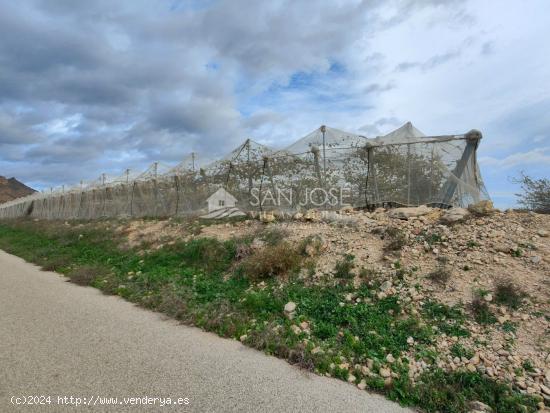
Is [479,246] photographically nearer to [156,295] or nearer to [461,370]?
[461,370]

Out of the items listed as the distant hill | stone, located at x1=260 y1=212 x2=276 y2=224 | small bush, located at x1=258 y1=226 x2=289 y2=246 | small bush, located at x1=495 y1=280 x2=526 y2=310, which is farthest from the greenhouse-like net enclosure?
the distant hill

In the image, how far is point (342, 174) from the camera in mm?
9547

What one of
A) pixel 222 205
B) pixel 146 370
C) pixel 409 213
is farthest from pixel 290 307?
pixel 222 205

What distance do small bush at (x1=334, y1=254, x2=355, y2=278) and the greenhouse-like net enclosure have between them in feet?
11.1

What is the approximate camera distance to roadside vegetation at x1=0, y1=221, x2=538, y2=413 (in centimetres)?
336

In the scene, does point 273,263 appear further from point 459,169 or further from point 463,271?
point 459,169

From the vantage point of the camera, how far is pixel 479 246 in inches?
225

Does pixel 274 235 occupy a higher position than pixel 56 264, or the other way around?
pixel 274 235

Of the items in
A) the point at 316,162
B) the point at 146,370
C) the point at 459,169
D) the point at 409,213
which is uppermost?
the point at 316,162

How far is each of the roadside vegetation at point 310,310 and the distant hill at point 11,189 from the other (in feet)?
271

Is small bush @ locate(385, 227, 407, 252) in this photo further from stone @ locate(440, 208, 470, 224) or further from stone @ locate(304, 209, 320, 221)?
stone @ locate(304, 209, 320, 221)

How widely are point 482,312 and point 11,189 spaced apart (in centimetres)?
9505

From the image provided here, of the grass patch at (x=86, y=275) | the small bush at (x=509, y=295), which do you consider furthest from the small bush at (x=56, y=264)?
the small bush at (x=509, y=295)

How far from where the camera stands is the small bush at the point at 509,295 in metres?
4.44
